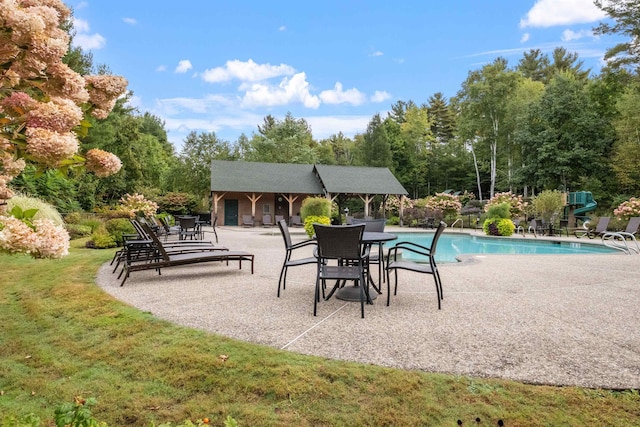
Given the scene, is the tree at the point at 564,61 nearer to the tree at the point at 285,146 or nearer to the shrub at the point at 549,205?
the tree at the point at 285,146

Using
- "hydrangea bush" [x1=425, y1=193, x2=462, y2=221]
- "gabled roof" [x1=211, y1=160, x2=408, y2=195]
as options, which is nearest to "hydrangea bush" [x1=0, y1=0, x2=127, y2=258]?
"hydrangea bush" [x1=425, y1=193, x2=462, y2=221]

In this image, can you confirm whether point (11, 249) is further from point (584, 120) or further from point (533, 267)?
point (584, 120)

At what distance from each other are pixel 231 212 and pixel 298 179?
4.89 m

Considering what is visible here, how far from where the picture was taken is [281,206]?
26.2m

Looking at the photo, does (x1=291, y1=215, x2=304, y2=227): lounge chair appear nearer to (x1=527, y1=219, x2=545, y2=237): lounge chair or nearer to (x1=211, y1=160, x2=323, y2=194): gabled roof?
(x1=211, y1=160, x2=323, y2=194): gabled roof

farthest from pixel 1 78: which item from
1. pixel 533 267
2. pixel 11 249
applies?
pixel 533 267

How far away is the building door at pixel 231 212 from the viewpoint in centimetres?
2487

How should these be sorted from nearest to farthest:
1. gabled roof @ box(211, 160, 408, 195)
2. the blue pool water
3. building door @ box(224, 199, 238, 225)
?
the blue pool water
gabled roof @ box(211, 160, 408, 195)
building door @ box(224, 199, 238, 225)

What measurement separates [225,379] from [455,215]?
21.4 meters

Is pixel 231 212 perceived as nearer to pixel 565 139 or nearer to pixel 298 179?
pixel 298 179

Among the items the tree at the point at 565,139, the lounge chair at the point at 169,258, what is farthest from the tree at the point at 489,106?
the lounge chair at the point at 169,258

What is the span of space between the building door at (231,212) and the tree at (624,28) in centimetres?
2317

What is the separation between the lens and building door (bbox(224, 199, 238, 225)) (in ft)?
81.6

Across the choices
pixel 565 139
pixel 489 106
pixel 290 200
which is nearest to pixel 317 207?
pixel 290 200
